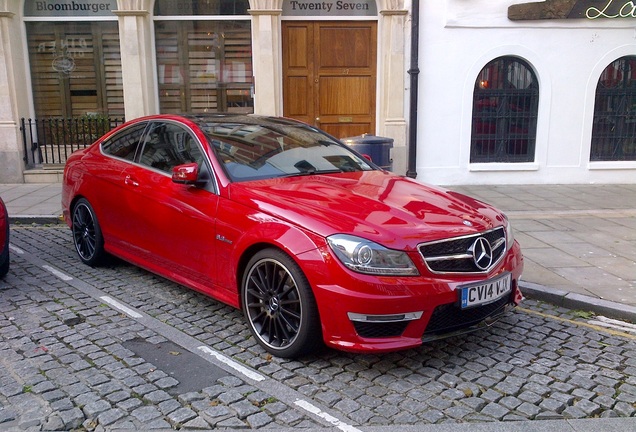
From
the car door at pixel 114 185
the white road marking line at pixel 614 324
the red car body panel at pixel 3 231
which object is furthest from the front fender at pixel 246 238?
the white road marking line at pixel 614 324

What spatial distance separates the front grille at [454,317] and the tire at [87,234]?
12.0 ft

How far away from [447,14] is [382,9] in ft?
3.98

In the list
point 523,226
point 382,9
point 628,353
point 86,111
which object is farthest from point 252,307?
point 86,111

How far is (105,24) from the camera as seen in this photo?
38.8ft

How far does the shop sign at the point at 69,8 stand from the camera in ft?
38.3

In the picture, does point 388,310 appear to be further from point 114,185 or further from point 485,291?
point 114,185

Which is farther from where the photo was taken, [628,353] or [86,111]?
[86,111]

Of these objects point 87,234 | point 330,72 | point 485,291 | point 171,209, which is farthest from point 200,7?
point 485,291

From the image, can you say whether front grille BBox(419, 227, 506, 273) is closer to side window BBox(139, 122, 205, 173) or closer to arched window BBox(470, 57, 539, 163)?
side window BBox(139, 122, 205, 173)

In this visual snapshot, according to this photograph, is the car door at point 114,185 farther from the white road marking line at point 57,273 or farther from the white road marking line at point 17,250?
the white road marking line at point 17,250

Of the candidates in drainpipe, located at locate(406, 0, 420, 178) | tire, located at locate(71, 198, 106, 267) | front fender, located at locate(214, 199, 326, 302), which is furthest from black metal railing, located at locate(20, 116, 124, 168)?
front fender, located at locate(214, 199, 326, 302)

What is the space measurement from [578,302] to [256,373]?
3.01m

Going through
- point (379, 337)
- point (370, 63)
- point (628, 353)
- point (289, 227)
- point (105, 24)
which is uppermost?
point (105, 24)

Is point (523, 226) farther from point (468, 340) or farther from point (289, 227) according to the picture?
point (289, 227)
